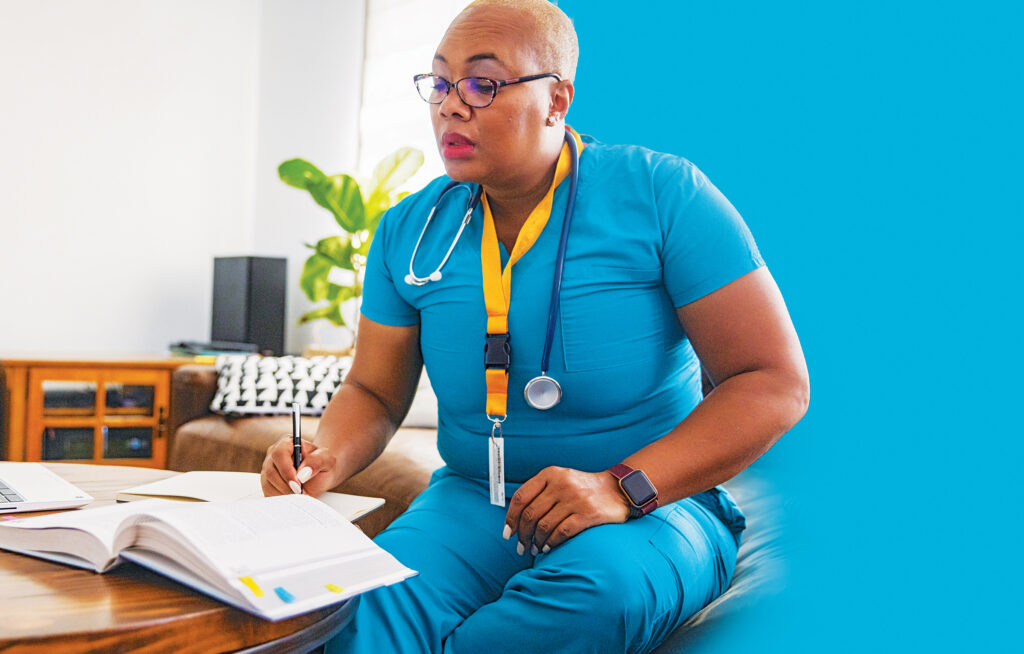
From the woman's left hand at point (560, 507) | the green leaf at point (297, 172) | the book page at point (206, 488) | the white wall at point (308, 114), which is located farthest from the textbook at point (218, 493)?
the white wall at point (308, 114)

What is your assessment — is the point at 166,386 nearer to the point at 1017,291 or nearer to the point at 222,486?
the point at 222,486

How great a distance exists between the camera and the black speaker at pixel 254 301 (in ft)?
13.0

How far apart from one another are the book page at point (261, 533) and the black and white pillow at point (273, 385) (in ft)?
6.54

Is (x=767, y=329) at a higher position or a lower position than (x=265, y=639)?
higher

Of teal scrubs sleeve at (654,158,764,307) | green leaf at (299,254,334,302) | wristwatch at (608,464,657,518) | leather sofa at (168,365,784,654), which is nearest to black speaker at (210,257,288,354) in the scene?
green leaf at (299,254,334,302)

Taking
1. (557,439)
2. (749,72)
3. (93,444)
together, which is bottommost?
(93,444)

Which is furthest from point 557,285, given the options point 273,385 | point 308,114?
point 308,114

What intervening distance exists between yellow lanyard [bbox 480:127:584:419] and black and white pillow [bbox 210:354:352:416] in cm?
173

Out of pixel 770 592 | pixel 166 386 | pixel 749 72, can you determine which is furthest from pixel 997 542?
pixel 166 386

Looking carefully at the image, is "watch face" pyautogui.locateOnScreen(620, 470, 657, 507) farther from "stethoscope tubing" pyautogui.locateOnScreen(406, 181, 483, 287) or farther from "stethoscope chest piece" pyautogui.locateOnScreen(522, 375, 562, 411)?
"stethoscope tubing" pyautogui.locateOnScreen(406, 181, 483, 287)

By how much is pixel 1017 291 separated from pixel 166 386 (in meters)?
2.98

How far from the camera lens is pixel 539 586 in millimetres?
958

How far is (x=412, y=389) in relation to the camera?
1473 mm

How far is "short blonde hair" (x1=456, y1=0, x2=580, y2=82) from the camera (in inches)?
50.2
